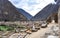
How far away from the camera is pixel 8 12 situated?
6.04 meters

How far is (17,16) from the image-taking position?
6168mm

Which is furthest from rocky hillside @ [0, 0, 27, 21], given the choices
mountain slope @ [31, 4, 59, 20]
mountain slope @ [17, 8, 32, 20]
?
mountain slope @ [31, 4, 59, 20]

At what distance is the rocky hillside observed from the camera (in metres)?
6.03

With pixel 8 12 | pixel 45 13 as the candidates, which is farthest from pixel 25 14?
pixel 45 13

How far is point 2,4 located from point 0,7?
0.47 ft

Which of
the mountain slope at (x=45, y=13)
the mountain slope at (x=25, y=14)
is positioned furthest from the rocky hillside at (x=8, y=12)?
the mountain slope at (x=45, y=13)

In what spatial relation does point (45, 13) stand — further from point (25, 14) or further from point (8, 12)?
point (8, 12)

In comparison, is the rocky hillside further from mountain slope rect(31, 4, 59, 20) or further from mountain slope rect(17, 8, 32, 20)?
mountain slope rect(31, 4, 59, 20)

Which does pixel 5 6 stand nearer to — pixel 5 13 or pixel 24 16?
pixel 5 13

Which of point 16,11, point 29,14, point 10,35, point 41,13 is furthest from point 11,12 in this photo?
point 10,35

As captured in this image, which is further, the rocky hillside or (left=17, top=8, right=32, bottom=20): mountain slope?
(left=17, top=8, right=32, bottom=20): mountain slope

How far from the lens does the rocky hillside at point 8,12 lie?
603cm

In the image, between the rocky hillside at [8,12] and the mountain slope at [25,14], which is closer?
the rocky hillside at [8,12]

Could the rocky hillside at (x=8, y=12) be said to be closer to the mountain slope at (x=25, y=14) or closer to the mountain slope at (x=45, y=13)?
the mountain slope at (x=25, y=14)
